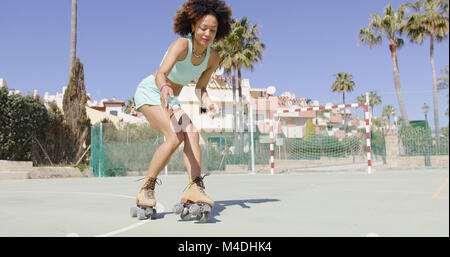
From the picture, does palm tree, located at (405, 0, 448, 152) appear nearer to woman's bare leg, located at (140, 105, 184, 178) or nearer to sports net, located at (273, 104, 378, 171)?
sports net, located at (273, 104, 378, 171)

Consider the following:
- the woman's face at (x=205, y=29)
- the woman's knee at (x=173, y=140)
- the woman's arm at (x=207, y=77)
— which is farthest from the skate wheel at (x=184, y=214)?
the woman's face at (x=205, y=29)

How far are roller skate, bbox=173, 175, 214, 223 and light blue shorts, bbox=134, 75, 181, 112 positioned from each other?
0.76m

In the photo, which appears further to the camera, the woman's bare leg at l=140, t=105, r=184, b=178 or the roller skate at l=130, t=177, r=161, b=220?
the woman's bare leg at l=140, t=105, r=184, b=178

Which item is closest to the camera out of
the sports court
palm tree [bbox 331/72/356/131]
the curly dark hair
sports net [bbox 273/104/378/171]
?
the sports court

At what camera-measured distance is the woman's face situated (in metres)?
3.61

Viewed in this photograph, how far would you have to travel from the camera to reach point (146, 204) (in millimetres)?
3328

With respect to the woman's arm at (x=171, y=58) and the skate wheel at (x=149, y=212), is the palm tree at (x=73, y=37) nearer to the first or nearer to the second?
the woman's arm at (x=171, y=58)

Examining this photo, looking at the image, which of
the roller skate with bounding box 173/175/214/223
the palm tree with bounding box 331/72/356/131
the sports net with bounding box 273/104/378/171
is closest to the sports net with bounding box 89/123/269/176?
the sports net with bounding box 273/104/378/171

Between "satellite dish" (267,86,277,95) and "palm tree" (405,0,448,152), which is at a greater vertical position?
"palm tree" (405,0,448,152)

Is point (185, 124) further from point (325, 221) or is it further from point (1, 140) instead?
point (1, 140)

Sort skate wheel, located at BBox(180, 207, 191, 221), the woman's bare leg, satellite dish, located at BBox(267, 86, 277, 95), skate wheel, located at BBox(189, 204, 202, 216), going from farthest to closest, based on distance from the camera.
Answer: satellite dish, located at BBox(267, 86, 277, 95) < the woman's bare leg < skate wheel, located at BBox(180, 207, 191, 221) < skate wheel, located at BBox(189, 204, 202, 216)

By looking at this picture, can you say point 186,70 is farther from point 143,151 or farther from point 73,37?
point 73,37

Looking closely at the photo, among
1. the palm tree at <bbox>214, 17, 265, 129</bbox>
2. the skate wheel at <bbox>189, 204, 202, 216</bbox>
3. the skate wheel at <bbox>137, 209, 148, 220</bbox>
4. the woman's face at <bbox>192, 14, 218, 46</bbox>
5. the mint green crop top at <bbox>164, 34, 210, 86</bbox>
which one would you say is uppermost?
the palm tree at <bbox>214, 17, 265, 129</bbox>

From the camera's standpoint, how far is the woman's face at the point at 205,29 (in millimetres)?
3611
